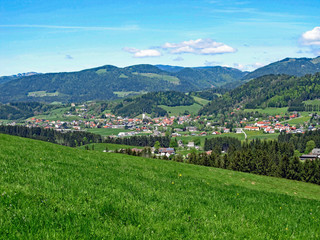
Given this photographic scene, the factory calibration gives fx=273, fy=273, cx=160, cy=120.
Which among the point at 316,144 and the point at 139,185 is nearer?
the point at 139,185

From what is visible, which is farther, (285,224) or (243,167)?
(243,167)

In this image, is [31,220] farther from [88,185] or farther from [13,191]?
[88,185]

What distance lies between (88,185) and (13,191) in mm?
3760

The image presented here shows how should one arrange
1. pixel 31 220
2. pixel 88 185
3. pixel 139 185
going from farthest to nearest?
pixel 139 185 < pixel 88 185 < pixel 31 220

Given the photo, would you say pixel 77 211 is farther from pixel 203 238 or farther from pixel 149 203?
pixel 203 238

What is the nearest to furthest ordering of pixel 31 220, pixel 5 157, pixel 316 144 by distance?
pixel 31 220, pixel 5 157, pixel 316 144

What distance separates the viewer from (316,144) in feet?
613

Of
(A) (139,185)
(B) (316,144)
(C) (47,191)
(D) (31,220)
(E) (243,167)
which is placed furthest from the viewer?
(B) (316,144)

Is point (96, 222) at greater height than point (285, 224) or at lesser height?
greater

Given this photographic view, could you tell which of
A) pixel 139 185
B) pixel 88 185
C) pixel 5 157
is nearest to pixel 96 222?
pixel 88 185

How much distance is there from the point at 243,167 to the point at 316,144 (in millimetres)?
131239

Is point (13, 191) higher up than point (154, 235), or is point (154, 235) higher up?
point (13, 191)

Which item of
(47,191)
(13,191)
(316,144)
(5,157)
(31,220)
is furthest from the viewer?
(316,144)

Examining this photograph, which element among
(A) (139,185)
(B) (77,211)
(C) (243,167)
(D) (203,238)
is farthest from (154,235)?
(C) (243,167)
